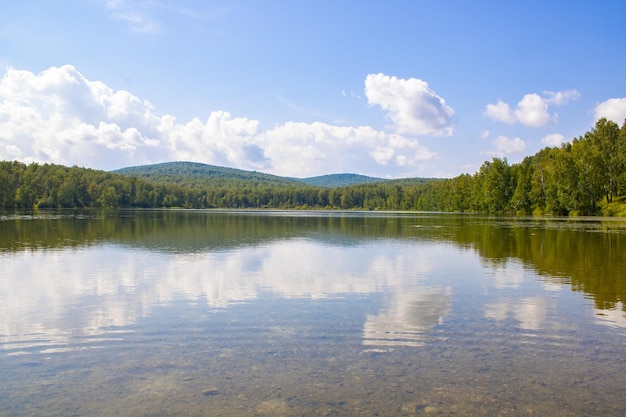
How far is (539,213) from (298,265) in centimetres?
9286

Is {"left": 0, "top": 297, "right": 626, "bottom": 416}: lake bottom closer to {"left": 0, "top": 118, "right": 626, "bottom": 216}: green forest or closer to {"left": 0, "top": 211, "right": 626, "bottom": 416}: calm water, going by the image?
{"left": 0, "top": 211, "right": 626, "bottom": 416}: calm water

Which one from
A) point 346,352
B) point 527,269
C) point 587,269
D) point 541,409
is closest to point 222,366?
point 346,352

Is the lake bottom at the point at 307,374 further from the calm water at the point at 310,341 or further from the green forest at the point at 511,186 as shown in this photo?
the green forest at the point at 511,186

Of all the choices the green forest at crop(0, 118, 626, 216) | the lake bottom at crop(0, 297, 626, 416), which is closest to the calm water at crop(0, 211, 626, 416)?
the lake bottom at crop(0, 297, 626, 416)

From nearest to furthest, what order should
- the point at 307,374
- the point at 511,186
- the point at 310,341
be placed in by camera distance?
the point at 307,374
the point at 310,341
the point at 511,186

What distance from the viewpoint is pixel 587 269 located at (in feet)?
69.5

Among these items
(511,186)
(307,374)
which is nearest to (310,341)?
(307,374)

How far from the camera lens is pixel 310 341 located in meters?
10.2

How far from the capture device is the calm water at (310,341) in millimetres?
7250

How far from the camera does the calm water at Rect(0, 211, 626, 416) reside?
7.25 m

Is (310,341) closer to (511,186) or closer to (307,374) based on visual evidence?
(307,374)

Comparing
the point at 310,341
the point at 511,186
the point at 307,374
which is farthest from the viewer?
the point at 511,186

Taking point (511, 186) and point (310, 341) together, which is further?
point (511, 186)

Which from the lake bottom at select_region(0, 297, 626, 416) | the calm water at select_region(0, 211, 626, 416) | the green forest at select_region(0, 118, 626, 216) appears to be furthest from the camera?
the green forest at select_region(0, 118, 626, 216)
